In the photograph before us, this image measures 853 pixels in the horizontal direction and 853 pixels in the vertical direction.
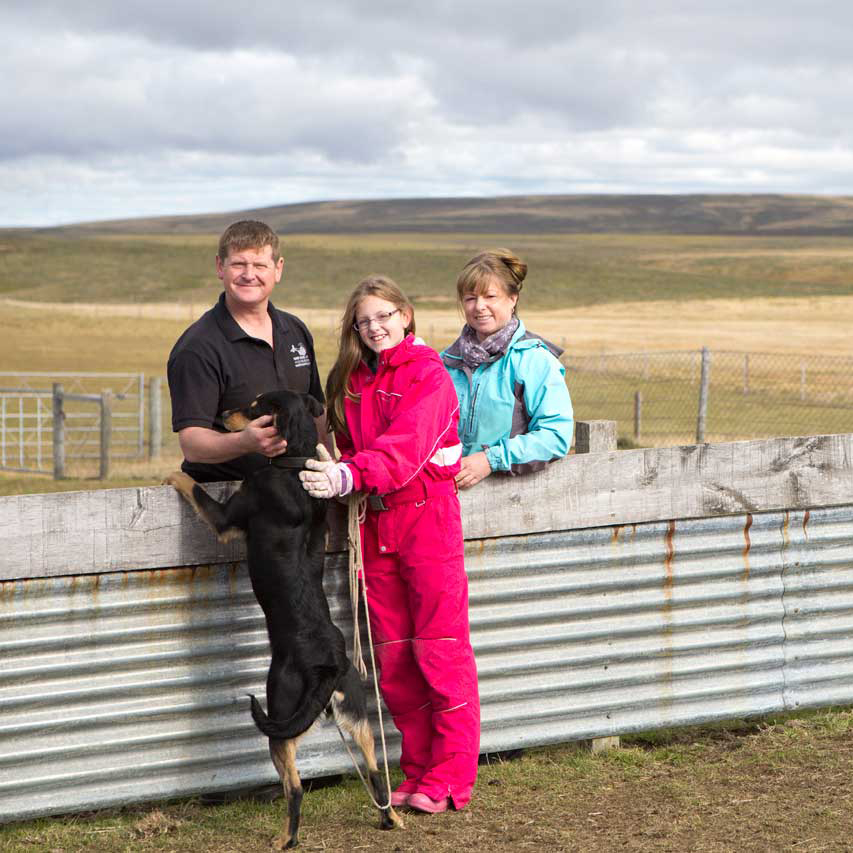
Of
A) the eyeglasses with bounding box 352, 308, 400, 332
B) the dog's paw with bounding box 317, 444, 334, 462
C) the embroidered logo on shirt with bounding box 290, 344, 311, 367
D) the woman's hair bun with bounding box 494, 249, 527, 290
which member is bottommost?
the dog's paw with bounding box 317, 444, 334, 462

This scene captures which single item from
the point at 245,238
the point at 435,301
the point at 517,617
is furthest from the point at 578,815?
the point at 435,301

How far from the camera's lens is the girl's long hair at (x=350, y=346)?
13.1ft

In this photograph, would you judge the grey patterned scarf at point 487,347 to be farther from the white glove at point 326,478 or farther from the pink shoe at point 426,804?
the pink shoe at point 426,804

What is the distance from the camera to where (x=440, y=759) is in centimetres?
408

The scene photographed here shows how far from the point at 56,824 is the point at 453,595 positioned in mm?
1533

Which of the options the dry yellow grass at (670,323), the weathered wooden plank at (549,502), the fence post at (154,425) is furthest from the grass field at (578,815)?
the dry yellow grass at (670,323)

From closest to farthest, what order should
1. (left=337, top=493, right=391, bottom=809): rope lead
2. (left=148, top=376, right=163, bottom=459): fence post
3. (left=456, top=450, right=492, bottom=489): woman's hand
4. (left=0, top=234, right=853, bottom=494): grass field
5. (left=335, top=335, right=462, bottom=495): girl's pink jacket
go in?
1. (left=335, top=335, right=462, bottom=495): girl's pink jacket
2. (left=337, top=493, right=391, bottom=809): rope lead
3. (left=456, top=450, right=492, bottom=489): woman's hand
4. (left=148, top=376, right=163, bottom=459): fence post
5. (left=0, top=234, right=853, bottom=494): grass field

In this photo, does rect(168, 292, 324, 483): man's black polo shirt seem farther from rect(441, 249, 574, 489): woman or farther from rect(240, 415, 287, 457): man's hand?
rect(441, 249, 574, 489): woman

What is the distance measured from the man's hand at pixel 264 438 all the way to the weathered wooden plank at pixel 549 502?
0.41m

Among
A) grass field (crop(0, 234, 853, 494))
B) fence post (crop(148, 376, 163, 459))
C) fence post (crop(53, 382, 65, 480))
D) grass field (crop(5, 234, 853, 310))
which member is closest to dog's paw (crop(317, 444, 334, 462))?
grass field (crop(0, 234, 853, 494))

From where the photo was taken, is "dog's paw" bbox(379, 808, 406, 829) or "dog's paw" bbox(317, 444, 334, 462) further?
"dog's paw" bbox(379, 808, 406, 829)

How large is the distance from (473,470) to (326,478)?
2.35 feet

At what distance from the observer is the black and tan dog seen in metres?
3.71

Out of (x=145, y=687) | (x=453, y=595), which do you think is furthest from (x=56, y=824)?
(x=453, y=595)
